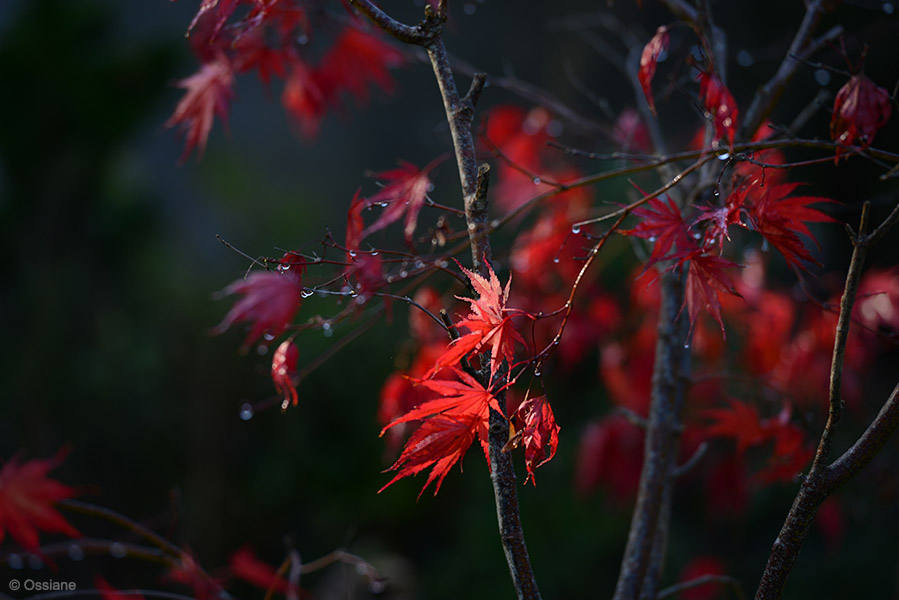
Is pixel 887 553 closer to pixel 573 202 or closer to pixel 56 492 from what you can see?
pixel 573 202

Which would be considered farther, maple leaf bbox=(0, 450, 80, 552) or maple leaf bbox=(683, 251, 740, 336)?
maple leaf bbox=(0, 450, 80, 552)

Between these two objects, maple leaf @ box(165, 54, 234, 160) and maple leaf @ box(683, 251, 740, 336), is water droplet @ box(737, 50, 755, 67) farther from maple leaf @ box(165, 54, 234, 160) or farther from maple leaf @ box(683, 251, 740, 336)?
maple leaf @ box(165, 54, 234, 160)

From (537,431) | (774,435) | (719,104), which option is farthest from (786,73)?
(537,431)

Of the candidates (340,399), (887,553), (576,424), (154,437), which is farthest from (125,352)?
(887,553)

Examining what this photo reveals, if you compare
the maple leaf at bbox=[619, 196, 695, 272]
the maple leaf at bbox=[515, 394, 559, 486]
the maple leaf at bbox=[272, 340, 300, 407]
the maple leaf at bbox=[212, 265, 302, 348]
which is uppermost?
the maple leaf at bbox=[619, 196, 695, 272]

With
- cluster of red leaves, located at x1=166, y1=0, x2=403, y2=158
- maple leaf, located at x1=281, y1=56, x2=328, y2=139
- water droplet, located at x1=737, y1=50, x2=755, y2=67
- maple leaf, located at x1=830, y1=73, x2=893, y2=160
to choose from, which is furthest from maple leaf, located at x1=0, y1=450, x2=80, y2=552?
water droplet, located at x1=737, y1=50, x2=755, y2=67
